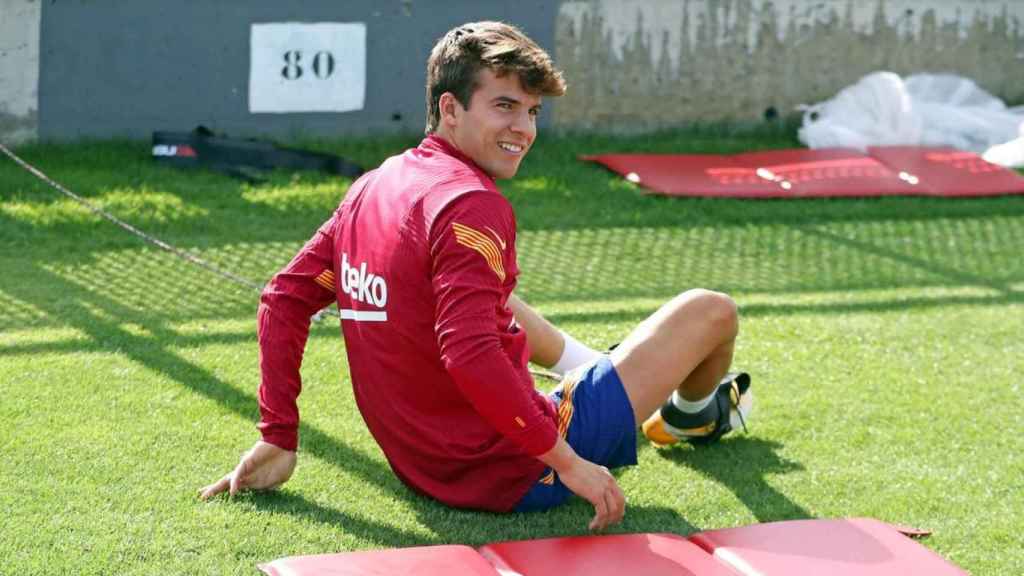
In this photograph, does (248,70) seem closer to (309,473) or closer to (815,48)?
(815,48)

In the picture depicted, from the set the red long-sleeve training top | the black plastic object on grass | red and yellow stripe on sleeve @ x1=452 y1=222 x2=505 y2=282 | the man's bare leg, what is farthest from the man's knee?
the black plastic object on grass

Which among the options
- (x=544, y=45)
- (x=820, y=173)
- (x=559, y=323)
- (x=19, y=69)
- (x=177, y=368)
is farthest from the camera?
(x=544, y=45)

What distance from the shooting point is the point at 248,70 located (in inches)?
325

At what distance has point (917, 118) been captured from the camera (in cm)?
920

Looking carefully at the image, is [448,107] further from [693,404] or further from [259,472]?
[693,404]

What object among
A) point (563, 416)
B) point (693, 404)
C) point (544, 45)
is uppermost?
point (544, 45)

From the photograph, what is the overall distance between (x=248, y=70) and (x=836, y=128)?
12.1 ft

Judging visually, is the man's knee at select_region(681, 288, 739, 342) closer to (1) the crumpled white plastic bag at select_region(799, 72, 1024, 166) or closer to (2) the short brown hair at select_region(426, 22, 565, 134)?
(2) the short brown hair at select_region(426, 22, 565, 134)

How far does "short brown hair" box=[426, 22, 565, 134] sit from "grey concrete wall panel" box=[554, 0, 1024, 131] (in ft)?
17.5

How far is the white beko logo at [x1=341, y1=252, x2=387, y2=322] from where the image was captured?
11.9ft

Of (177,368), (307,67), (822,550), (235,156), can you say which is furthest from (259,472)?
(307,67)

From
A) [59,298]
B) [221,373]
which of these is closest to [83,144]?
[59,298]

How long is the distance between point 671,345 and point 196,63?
191 inches

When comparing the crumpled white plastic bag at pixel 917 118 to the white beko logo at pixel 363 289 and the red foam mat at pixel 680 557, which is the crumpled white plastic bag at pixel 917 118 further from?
the white beko logo at pixel 363 289
